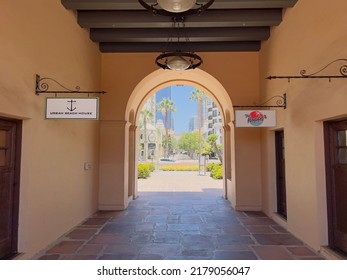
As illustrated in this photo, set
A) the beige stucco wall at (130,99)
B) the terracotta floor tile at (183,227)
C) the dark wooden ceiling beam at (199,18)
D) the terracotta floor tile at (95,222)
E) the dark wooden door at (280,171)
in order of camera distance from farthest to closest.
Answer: the beige stucco wall at (130,99)
the dark wooden door at (280,171)
the terracotta floor tile at (95,222)
the dark wooden ceiling beam at (199,18)
the terracotta floor tile at (183,227)

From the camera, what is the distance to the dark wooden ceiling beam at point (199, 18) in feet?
18.8

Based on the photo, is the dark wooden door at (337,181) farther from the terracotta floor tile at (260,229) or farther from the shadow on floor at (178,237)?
the terracotta floor tile at (260,229)

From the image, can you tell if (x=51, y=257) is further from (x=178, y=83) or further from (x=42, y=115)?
(x=178, y=83)

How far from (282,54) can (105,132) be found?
4.92m

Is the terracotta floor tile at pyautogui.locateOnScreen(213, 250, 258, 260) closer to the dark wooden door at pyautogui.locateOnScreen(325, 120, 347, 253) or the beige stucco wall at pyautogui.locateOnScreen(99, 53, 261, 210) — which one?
the dark wooden door at pyautogui.locateOnScreen(325, 120, 347, 253)

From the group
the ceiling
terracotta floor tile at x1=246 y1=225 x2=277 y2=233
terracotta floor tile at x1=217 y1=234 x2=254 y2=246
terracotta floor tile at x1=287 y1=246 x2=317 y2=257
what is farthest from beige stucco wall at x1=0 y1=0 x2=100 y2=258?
terracotta floor tile at x1=287 y1=246 x2=317 y2=257

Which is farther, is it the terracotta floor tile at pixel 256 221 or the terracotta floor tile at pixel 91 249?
the terracotta floor tile at pixel 256 221

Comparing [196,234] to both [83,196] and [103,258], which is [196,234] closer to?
[103,258]

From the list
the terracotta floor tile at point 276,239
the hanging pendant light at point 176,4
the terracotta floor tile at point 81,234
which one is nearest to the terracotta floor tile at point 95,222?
the terracotta floor tile at point 81,234

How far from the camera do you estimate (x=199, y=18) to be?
5.75m

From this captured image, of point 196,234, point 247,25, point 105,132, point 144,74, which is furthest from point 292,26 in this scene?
point 105,132

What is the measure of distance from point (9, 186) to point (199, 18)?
4.97 m

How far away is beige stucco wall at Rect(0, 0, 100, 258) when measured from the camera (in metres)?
3.56

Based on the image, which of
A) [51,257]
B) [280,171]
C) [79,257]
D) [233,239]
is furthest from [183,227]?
[280,171]
